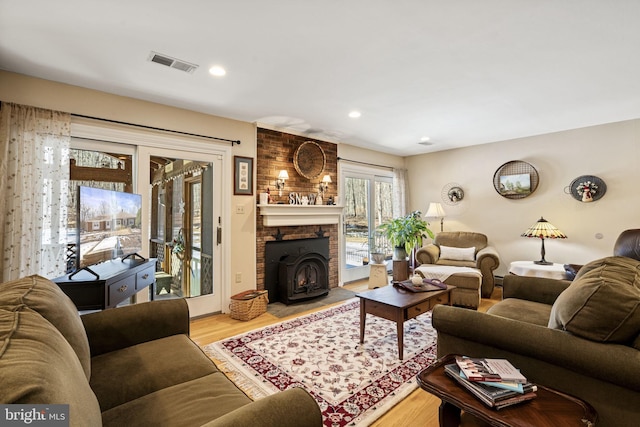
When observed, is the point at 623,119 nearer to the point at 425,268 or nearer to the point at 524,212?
the point at 524,212

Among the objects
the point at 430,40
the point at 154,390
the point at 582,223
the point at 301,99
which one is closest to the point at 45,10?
the point at 301,99

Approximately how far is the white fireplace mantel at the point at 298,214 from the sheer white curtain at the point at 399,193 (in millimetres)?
1708

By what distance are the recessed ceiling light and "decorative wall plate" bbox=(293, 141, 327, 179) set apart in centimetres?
186

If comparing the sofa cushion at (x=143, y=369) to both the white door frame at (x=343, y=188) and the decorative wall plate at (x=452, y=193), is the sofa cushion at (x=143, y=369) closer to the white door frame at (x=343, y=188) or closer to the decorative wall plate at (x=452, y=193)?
A: the white door frame at (x=343, y=188)

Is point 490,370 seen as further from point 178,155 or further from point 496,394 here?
point 178,155

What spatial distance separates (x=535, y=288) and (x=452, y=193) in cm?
317

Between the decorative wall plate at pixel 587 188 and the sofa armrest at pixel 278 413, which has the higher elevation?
the decorative wall plate at pixel 587 188

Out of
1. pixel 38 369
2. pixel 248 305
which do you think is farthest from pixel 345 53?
pixel 248 305

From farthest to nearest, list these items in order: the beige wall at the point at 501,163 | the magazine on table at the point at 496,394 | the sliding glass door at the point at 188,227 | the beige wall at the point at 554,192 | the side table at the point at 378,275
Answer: the side table at the point at 378,275
the beige wall at the point at 554,192
the sliding glass door at the point at 188,227
the beige wall at the point at 501,163
the magazine on table at the point at 496,394

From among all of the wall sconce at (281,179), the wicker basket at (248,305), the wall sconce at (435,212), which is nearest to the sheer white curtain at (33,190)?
the wicker basket at (248,305)

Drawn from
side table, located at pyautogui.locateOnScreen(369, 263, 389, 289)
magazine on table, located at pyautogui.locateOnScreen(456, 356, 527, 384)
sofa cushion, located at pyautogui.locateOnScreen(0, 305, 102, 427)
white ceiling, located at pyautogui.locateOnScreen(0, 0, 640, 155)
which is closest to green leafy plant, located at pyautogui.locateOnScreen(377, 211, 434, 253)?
side table, located at pyautogui.locateOnScreen(369, 263, 389, 289)

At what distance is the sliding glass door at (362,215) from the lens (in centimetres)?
522

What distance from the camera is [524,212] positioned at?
4.73 m

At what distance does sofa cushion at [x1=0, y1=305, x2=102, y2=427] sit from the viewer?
1.98 ft
